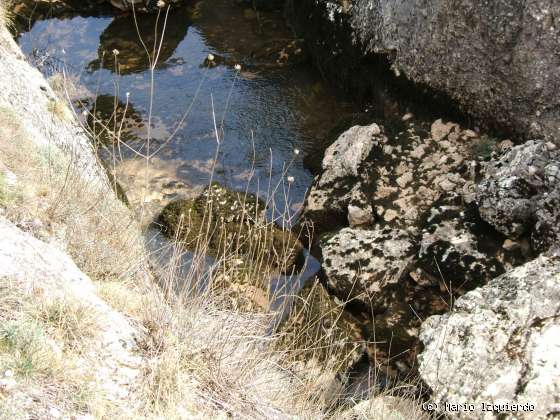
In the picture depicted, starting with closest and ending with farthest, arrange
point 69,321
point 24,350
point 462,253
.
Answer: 1. point 24,350
2. point 69,321
3. point 462,253

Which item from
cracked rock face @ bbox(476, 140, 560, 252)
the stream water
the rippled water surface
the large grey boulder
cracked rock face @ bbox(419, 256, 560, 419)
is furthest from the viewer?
the rippled water surface

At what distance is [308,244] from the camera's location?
20.9 ft

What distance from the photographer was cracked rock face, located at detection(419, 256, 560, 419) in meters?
3.82

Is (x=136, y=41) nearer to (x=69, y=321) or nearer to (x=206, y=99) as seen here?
(x=206, y=99)

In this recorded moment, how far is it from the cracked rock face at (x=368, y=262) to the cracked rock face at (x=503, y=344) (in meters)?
0.95

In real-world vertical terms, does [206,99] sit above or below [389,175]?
below

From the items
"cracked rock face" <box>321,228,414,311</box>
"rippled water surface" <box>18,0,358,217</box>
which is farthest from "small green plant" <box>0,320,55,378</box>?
"rippled water surface" <box>18,0,358,217</box>

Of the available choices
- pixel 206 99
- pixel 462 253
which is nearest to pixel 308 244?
pixel 462 253

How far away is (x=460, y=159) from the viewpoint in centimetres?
646

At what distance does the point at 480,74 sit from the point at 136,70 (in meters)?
4.63

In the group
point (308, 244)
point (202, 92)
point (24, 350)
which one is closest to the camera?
point (24, 350)

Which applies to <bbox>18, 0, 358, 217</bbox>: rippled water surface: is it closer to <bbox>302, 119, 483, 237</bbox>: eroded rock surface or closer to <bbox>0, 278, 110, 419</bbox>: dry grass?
<bbox>302, 119, 483, 237</bbox>: eroded rock surface

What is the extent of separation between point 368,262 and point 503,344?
5.55ft

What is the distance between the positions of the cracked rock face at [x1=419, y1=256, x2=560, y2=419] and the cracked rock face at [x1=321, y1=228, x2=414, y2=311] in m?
0.95
